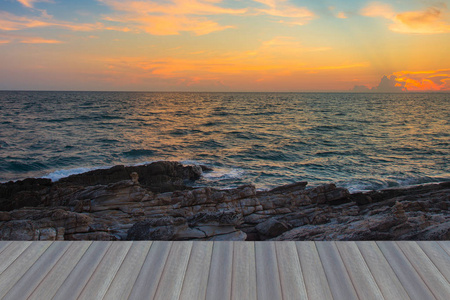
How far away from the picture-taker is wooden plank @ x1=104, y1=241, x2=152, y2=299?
11.6ft

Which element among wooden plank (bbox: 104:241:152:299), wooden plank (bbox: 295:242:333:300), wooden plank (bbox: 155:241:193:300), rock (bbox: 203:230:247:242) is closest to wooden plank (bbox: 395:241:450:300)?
wooden plank (bbox: 295:242:333:300)

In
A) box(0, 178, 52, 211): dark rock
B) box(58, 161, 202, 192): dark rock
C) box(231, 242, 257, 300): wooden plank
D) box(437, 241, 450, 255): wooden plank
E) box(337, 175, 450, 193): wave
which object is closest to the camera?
box(231, 242, 257, 300): wooden plank

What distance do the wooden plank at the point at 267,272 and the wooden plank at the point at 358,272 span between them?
88 centimetres

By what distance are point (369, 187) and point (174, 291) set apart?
17366 millimetres

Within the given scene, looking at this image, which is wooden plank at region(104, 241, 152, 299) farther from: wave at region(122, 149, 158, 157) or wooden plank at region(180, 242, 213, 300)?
wave at region(122, 149, 158, 157)

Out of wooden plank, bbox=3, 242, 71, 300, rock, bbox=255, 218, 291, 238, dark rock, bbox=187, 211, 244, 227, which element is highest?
wooden plank, bbox=3, 242, 71, 300

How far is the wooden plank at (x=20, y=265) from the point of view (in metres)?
3.70

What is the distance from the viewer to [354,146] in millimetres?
32344

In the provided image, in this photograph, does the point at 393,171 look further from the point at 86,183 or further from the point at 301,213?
the point at 86,183

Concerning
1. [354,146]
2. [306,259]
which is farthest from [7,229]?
[354,146]

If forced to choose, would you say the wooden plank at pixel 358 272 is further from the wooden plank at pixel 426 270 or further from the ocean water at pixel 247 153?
the ocean water at pixel 247 153

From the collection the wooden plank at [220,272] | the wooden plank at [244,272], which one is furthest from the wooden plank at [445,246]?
the wooden plank at [220,272]

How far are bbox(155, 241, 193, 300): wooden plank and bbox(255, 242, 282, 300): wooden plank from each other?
90 centimetres

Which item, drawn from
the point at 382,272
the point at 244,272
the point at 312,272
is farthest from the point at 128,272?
the point at 382,272
